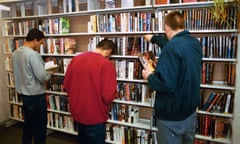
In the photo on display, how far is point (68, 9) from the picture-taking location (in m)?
2.96

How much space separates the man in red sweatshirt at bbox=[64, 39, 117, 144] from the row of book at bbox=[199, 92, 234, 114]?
1055mm

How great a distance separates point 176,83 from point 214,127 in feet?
3.37

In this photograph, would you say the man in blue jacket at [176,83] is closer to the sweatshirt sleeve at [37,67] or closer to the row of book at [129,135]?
the row of book at [129,135]

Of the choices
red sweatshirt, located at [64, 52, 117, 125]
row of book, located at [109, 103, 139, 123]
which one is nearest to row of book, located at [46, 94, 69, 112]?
row of book, located at [109, 103, 139, 123]

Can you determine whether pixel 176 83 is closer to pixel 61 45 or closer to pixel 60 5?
pixel 61 45

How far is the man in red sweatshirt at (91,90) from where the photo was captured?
6.23 ft

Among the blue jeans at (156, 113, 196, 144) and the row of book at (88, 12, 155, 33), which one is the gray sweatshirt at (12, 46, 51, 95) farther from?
the blue jeans at (156, 113, 196, 144)

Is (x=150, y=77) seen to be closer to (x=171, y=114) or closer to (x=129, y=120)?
(x=171, y=114)

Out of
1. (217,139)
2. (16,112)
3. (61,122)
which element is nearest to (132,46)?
(217,139)

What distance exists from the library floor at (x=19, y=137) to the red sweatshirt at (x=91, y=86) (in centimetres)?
148

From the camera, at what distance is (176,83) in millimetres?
1587

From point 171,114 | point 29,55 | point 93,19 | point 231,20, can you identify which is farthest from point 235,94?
point 29,55

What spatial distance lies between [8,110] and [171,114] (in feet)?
11.0

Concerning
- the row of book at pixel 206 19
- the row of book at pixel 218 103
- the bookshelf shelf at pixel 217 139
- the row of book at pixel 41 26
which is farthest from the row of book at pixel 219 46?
the row of book at pixel 41 26
